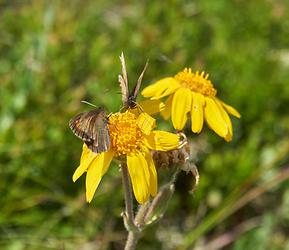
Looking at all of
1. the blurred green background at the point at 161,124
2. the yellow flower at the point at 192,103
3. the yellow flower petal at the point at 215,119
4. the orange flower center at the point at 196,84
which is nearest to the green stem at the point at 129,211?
the yellow flower at the point at 192,103

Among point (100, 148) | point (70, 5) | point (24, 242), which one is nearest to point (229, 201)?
point (24, 242)

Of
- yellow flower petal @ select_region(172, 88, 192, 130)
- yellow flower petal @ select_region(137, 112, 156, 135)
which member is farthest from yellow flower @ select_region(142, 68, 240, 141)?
yellow flower petal @ select_region(137, 112, 156, 135)

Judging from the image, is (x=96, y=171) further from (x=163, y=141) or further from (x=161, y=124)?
(x=161, y=124)

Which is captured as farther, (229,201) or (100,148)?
(229,201)

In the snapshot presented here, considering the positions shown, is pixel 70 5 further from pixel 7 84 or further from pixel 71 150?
pixel 71 150

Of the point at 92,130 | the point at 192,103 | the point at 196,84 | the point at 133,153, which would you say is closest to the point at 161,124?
the point at 196,84

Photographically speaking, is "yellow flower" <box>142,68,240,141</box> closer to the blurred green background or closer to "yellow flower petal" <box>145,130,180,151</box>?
"yellow flower petal" <box>145,130,180,151</box>

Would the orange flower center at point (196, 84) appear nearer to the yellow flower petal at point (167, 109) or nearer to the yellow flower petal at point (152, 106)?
the yellow flower petal at point (167, 109)
